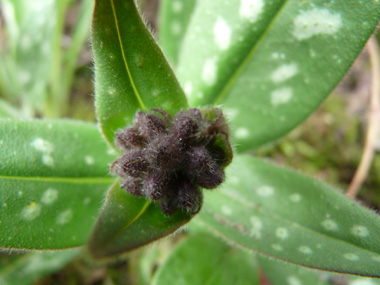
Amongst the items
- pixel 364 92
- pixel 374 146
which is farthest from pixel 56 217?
pixel 364 92

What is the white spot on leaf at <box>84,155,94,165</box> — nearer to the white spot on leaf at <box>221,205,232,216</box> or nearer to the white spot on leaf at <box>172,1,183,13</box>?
the white spot on leaf at <box>221,205,232,216</box>

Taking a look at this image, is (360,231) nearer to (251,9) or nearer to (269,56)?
(269,56)

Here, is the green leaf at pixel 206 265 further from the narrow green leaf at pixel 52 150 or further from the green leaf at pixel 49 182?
the narrow green leaf at pixel 52 150

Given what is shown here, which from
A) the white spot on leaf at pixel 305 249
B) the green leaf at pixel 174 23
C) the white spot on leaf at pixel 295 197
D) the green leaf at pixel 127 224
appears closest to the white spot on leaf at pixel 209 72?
the green leaf at pixel 174 23

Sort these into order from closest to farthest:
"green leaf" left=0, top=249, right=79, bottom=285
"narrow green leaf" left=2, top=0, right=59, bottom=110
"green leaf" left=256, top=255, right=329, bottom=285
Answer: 1. "green leaf" left=256, top=255, right=329, bottom=285
2. "green leaf" left=0, top=249, right=79, bottom=285
3. "narrow green leaf" left=2, top=0, right=59, bottom=110

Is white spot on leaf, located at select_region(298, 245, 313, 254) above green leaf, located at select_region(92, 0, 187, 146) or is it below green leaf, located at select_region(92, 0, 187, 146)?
below

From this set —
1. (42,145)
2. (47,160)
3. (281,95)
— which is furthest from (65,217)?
(281,95)

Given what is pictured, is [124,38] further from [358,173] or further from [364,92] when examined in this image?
[364,92]

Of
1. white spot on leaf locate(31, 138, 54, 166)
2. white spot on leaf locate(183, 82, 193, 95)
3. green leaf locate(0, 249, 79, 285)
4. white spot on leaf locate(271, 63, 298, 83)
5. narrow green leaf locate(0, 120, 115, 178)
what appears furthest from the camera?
green leaf locate(0, 249, 79, 285)

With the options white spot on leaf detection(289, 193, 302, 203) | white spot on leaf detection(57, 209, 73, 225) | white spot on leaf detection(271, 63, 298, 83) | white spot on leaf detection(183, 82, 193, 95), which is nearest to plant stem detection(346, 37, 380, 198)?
white spot on leaf detection(289, 193, 302, 203)
